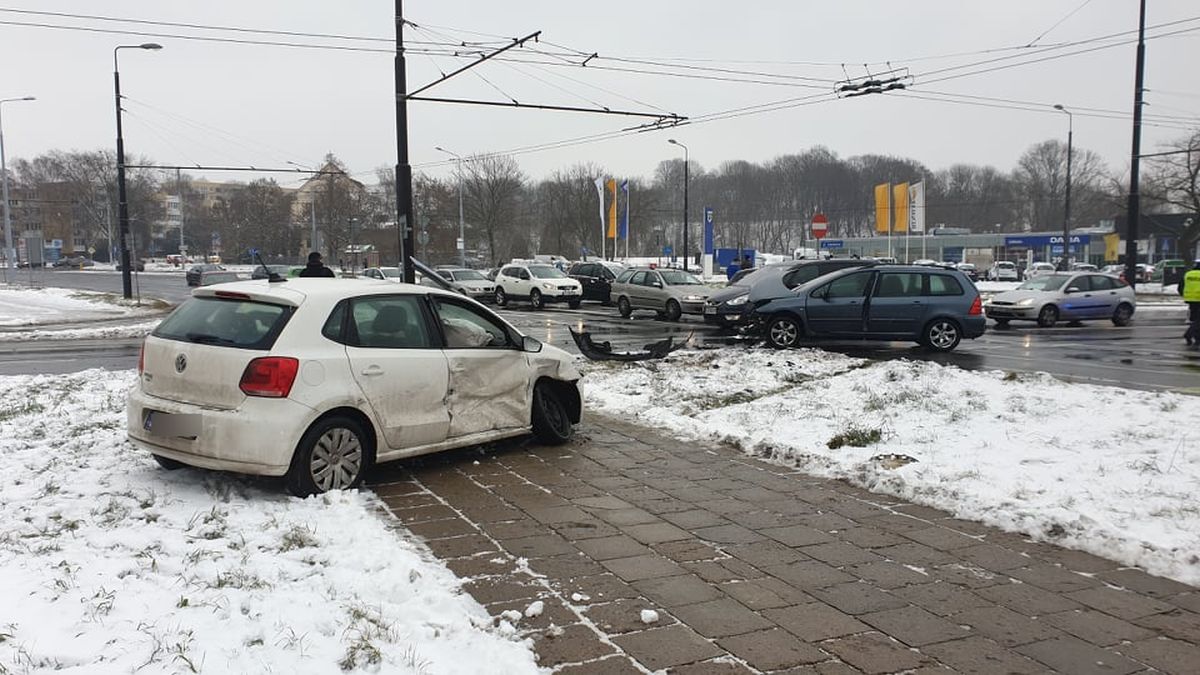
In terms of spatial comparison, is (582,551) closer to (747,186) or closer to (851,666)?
(851,666)

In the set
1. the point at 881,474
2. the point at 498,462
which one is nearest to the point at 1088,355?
the point at 881,474

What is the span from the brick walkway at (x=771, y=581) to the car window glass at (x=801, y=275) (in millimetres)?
11563

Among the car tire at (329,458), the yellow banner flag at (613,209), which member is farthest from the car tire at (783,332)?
the yellow banner flag at (613,209)

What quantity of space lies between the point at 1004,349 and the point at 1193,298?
3.97 meters

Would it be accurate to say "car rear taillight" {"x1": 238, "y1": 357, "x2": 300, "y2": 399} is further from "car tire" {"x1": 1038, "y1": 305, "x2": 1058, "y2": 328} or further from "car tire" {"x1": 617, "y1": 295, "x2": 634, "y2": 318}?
"car tire" {"x1": 1038, "y1": 305, "x2": 1058, "y2": 328}

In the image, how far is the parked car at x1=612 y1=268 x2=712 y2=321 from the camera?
2480 cm

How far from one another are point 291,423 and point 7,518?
1654 millimetres

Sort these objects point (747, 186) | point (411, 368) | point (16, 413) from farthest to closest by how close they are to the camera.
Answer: point (747, 186) < point (16, 413) < point (411, 368)

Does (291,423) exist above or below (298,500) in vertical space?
above

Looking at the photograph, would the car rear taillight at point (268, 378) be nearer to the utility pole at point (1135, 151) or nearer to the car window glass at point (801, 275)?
the car window glass at point (801, 275)

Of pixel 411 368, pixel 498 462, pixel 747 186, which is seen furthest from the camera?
pixel 747 186

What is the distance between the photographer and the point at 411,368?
6.12 meters

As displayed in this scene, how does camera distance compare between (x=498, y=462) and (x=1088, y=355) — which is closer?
(x=498, y=462)

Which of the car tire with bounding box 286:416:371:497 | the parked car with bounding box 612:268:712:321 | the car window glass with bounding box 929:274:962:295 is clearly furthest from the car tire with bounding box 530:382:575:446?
the parked car with bounding box 612:268:712:321
